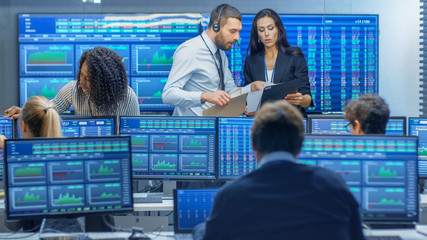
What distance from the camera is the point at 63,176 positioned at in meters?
2.52

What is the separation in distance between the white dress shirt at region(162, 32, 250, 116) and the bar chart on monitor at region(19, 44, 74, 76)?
5.51 ft

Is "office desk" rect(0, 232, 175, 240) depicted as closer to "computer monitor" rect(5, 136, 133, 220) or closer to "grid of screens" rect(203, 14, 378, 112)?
"computer monitor" rect(5, 136, 133, 220)

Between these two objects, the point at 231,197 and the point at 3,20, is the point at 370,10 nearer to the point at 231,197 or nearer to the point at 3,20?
the point at 3,20

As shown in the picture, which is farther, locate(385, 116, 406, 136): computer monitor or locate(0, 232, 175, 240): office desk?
locate(385, 116, 406, 136): computer monitor

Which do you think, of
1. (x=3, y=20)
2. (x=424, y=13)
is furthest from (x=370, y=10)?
(x=3, y=20)

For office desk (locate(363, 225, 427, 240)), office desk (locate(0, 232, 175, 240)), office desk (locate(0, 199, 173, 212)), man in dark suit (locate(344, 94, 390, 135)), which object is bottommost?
office desk (locate(0, 232, 175, 240))

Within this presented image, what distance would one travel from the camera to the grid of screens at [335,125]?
343cm

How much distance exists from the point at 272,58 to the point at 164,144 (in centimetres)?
148

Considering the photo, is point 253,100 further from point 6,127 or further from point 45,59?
point 45,59

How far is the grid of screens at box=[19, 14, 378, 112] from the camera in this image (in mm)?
5473

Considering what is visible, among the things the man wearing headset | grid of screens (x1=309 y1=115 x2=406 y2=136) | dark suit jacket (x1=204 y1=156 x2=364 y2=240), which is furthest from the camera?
the man wearing headset

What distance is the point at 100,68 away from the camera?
12.1ft

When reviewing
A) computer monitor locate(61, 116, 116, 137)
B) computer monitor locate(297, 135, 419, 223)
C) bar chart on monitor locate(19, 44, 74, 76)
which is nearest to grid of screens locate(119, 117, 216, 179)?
computer monitor locate(61, 116, 116, 137)

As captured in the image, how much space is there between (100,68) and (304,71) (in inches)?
64.9
